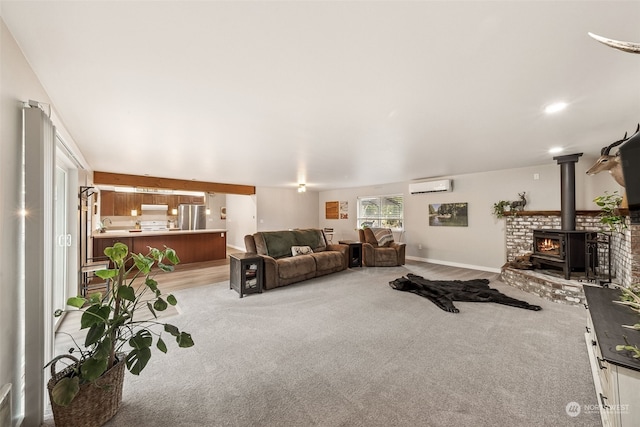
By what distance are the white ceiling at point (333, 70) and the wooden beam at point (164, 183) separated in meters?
2.61

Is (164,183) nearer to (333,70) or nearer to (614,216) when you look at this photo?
(333,70)

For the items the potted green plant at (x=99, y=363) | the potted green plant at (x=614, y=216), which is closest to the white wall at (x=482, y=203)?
the potted green plant at (x=614, y=216)

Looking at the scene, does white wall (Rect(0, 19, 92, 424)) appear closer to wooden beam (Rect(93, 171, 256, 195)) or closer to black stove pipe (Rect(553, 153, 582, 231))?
wooden beam (Rect(93, 171, 256, 195))

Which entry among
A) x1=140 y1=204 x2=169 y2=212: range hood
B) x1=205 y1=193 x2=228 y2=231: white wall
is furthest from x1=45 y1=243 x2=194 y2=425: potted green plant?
x1=205 y1=193 x2=228 y2=231: white wall

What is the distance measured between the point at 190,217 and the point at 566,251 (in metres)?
9.51

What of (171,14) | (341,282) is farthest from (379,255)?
(171,14)

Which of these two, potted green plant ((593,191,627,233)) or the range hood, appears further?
the range hood

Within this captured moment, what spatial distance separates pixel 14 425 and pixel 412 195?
24.1 feet

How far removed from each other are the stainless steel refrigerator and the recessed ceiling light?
29.2ft

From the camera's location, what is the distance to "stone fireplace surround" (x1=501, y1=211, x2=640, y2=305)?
10.2 feet

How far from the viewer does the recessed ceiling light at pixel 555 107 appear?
2250 mm

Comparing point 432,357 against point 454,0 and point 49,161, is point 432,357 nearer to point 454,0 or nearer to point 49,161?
point 454,0

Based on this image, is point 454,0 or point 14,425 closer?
point 454,0

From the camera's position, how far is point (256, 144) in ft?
11.6
